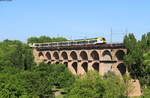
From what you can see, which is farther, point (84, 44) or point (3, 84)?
point (84, 44)

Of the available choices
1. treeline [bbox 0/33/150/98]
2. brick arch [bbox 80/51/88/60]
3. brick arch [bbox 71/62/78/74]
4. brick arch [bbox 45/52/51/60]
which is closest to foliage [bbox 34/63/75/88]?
treeline [bbox 0/33/150/98]

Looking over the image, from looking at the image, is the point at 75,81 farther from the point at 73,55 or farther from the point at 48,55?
the point at 48,55

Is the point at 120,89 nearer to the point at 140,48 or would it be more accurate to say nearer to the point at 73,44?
the point at 140,48

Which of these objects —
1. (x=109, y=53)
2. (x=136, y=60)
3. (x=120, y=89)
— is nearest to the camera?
(x=120, y=89)

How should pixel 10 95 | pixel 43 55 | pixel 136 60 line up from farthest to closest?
pixel 43 55 < pixel 136 60 < pixel 10 95

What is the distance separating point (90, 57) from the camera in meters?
69.6

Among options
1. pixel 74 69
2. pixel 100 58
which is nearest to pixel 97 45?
pixel 100 58

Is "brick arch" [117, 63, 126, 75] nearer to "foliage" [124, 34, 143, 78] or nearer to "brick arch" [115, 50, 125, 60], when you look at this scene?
"brick arch" [115, 50, 125, 60]

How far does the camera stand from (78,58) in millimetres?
73062

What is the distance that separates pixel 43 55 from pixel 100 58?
27930mm

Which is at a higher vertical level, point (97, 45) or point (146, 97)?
point (97, 45)

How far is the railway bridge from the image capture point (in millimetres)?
62500

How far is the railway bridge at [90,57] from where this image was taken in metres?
62.5

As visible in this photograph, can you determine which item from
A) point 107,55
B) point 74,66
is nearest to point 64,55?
point 74,66
